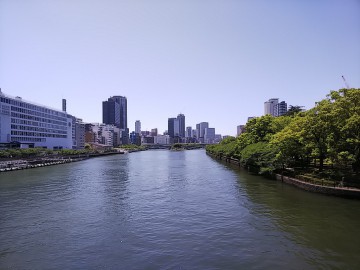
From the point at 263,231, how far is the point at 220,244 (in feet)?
15.5

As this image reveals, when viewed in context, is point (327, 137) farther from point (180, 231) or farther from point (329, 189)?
point (180, 231)

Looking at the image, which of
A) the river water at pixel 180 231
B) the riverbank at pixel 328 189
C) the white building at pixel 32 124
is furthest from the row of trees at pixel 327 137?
the white building at pixel 32 124

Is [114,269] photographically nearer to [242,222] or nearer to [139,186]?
[242,222]

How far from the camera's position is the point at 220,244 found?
2045 centimetres

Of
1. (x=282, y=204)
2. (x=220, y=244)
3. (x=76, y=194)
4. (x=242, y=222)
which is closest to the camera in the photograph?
(x=220, y=244)

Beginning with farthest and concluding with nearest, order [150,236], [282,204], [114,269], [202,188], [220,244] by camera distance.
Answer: [202,188], [282,204], [150,236], [220,244], [114,269]

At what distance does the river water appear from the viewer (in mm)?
17953

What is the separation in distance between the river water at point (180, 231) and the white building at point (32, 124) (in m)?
89.3

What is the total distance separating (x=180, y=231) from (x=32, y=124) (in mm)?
129810

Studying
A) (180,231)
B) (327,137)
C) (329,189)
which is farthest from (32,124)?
(329,189)

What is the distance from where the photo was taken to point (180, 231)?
2323cm

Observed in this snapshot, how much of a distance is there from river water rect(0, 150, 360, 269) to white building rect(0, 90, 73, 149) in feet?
293

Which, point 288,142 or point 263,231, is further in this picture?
point 288,142

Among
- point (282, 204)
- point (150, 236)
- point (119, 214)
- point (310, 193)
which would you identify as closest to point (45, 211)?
point (119, 214)
